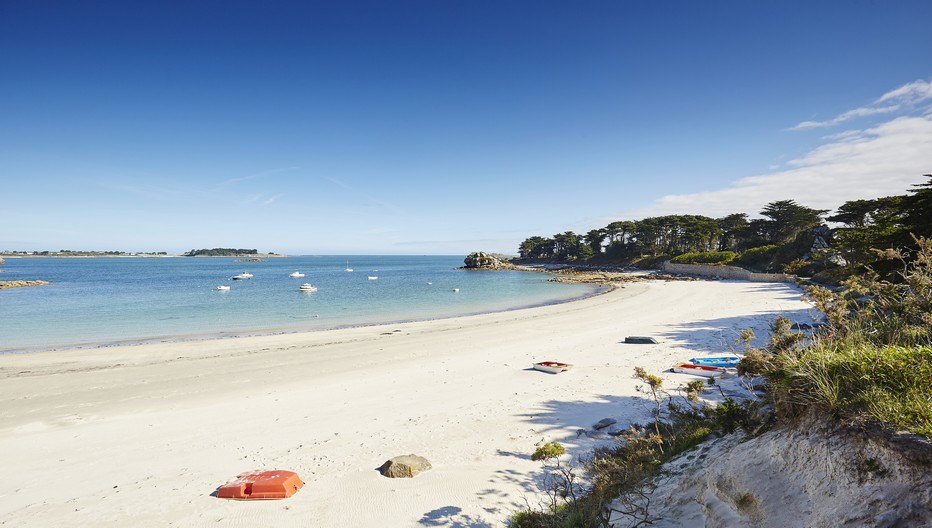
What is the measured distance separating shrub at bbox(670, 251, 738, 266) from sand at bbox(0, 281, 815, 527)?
41.4 meters

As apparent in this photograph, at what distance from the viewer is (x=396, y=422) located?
368 inches

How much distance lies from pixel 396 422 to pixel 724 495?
711cm

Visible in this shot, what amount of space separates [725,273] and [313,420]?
51414 mm

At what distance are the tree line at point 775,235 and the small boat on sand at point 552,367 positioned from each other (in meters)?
6.95

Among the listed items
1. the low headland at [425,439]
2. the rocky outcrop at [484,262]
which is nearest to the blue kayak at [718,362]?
the low headland at [425,439]

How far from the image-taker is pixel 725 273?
47.4 metres

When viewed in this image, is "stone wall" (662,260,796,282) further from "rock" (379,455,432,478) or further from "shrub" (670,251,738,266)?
"rock" (379,455,432,478)

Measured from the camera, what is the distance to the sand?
6141 mm

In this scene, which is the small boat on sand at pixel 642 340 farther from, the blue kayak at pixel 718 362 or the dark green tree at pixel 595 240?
the dark green tree at pixel 595 240

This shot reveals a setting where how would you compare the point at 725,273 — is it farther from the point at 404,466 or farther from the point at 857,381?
the point at 857,381

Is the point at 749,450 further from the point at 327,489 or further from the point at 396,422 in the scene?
the point at 396,422

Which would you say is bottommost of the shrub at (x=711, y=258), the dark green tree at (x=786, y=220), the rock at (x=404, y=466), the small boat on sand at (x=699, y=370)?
the rock at (x=404, y=466)

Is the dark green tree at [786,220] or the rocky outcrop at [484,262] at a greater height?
the dark green tree at [786,220]

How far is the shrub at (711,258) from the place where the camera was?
5588 centimetres
